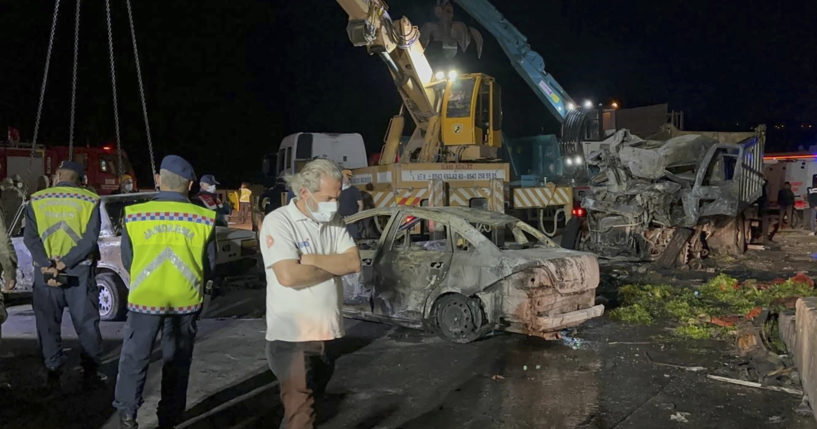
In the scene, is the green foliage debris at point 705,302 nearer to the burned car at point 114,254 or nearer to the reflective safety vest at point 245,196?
the burned car at point 114,254

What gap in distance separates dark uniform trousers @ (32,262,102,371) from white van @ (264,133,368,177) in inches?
413

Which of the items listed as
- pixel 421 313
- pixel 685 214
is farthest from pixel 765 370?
pixel 685 214

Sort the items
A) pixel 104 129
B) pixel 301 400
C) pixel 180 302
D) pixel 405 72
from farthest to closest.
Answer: pixel 104 129
pixel 405 72
pixel 180 302
pixel 301 400

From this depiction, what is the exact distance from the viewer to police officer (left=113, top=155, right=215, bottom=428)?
12.8 feet

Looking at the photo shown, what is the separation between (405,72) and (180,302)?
29.9 ft

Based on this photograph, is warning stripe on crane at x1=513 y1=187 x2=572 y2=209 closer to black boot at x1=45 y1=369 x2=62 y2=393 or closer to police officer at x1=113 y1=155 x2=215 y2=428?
black boot at x1=45 y1=369 x2=62 y2=393

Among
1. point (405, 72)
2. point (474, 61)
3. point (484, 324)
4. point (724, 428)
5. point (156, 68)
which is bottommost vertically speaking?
point (724, 428)

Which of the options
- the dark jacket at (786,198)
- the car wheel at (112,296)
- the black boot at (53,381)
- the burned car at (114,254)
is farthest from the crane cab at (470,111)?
the dark jacket at (786,198)

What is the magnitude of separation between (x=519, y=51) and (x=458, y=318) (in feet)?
53.7

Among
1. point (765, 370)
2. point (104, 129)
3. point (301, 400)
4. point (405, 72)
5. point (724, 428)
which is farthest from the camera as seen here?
point (104, 129)

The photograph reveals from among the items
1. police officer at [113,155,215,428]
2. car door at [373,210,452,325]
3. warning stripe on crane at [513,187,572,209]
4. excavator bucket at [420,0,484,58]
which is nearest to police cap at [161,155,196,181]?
police officer at [113,155,215,428]

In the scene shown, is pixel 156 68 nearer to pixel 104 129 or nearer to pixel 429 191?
pixel 104 129

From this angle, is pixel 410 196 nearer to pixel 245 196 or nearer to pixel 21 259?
pixel 21 259

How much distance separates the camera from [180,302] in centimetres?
394
